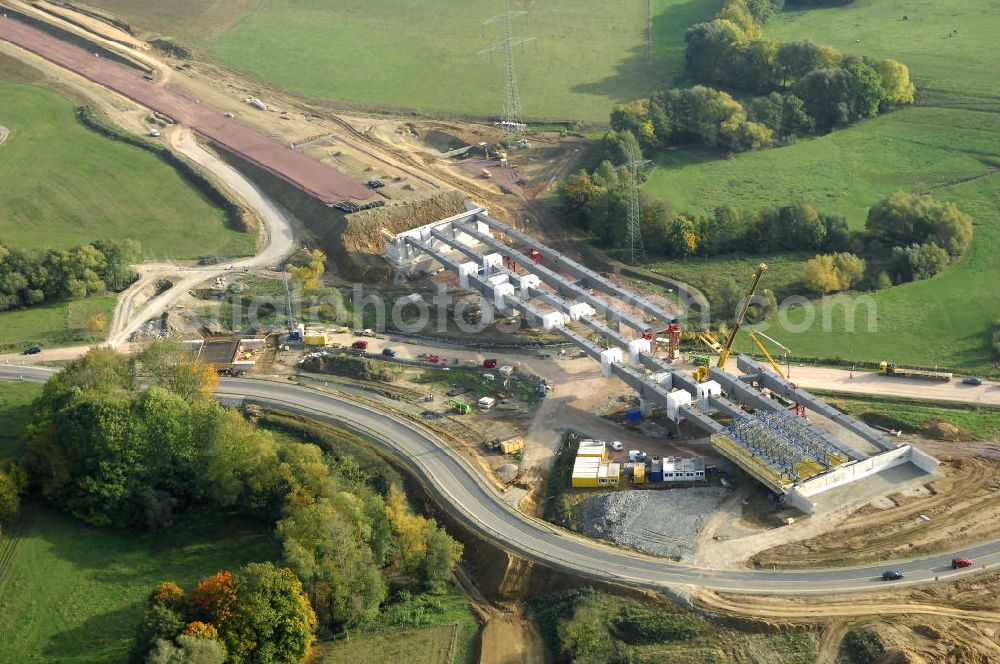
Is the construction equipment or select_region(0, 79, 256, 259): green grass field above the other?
select_region(0, 79, 256, 259): green grass field

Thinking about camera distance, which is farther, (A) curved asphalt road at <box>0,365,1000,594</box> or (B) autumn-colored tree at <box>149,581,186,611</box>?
(A) curved asphalt road at <box>0,365,1000,594</box>

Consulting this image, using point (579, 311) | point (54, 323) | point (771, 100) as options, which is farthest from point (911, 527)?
point (771, 100)

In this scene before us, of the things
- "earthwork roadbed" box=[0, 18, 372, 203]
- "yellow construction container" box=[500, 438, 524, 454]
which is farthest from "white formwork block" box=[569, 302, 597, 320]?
"earthwork roadbed" box=[0, 18, 372, 203]

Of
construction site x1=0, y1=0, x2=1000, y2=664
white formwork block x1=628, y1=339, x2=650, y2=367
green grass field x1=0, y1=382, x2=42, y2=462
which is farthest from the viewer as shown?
white formwork block x1=628, y1=339, x2=650, y2=367

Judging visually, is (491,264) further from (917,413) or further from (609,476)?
(917,413)

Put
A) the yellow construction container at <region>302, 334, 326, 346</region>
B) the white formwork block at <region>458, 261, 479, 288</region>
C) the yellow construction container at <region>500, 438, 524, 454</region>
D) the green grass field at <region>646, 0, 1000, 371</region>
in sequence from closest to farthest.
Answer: the yellow construction container at <region>500, 438, 524, 454</region> < the green grass field at <region>646, 0, 1000, 371</region> < the yellow construction container at <region>302, 334, 326, 346</region> < the white formwork block at <region>458, 261, 479, 288</region>

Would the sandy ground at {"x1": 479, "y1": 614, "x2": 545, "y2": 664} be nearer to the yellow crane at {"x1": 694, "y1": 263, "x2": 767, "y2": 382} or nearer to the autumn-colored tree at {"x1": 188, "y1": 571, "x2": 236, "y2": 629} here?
the autumn-colored tree at {"x1": 188, "y1": 571, "x2": 236, "y2": 629}

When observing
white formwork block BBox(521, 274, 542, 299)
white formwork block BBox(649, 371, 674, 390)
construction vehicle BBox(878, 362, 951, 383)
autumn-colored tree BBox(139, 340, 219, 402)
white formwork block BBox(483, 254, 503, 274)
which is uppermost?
white formwork block BBox(483, 254, 503, 274)
